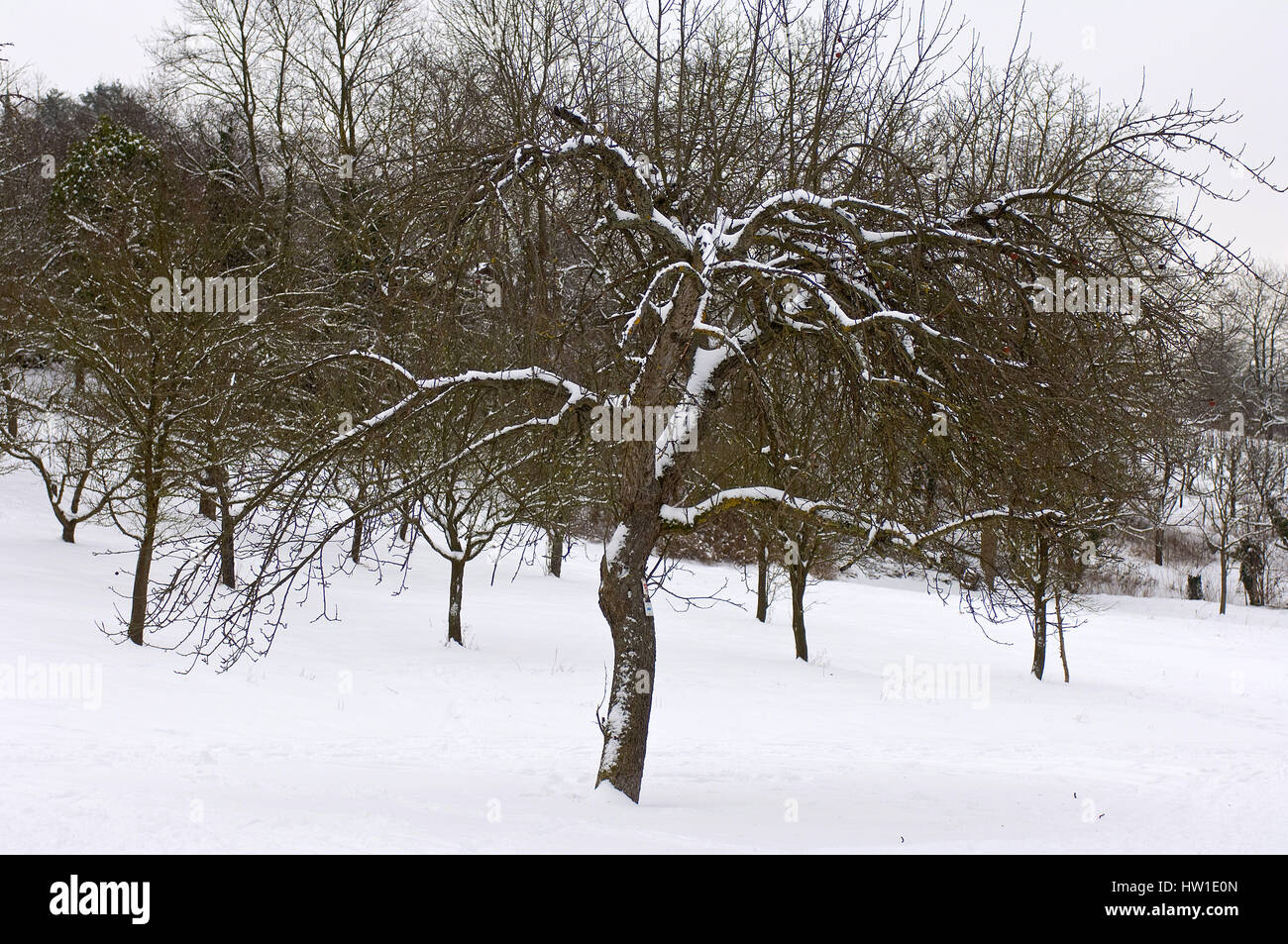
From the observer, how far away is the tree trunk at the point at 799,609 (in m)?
19.0

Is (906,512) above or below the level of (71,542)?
above

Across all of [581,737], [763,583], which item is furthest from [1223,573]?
[581,737]

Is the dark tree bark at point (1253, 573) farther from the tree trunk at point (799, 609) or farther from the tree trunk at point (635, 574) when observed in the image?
the tree trunk at point (635, 574)

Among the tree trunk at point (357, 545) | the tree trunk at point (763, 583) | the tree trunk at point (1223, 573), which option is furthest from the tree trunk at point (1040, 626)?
the tree trunk at point (357, 545)

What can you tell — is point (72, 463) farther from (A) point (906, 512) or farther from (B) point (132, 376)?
(A) point (906, 512)

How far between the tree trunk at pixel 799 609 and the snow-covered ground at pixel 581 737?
0.43 m

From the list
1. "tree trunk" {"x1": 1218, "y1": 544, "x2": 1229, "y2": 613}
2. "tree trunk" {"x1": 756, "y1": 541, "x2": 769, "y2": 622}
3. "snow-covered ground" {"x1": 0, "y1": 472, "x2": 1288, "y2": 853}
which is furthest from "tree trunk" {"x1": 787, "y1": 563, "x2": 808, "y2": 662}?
"tree trunk" {"x1": 1218, "y1": 544, "x2": 1229, "y2": 613}

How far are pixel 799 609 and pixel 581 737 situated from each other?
8.23 meters

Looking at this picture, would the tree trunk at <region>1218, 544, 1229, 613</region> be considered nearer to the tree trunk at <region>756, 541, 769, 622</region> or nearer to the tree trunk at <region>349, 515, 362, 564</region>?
the tree trunk at <region>756, 541, 769, 622</region>

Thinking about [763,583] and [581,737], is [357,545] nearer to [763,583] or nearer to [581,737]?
[581,737]

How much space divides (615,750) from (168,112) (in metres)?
27.6

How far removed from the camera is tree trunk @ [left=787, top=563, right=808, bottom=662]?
62.5ft

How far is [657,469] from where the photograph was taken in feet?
24.5
